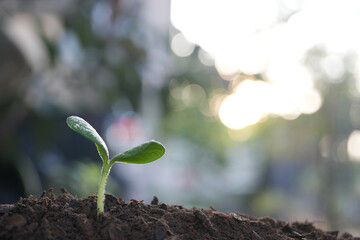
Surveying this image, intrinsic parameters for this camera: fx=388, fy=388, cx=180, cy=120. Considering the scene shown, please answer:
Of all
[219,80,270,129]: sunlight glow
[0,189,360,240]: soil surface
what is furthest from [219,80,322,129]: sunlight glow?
[0,189,360,240]: soil surface

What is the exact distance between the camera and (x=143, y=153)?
426 mm

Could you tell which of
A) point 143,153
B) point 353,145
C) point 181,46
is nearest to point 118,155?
point 143,153

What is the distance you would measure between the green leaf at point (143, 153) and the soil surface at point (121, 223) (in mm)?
64

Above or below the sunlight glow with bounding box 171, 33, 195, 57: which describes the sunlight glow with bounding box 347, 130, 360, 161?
below

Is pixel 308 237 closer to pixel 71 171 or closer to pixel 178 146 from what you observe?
pixel 71 171

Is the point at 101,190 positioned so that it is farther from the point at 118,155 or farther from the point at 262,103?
the point at 262,103

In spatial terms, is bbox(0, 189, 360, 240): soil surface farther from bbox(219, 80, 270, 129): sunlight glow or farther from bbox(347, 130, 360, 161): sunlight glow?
bbox(219, 80, 270, 129): sunlight glow

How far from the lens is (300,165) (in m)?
4.12

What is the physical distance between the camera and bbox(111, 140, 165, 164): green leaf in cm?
41

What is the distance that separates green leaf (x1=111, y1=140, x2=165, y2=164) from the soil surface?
2.5 inches

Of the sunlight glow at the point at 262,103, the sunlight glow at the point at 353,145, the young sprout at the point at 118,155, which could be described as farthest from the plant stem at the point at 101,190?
the sunlight glow at the point at 262,103

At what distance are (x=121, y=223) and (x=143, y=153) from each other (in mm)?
78

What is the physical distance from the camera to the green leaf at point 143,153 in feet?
1.35

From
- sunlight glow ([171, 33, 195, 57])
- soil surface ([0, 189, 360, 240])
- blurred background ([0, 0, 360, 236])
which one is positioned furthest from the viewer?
sunlight glow ([171, 33, 195, 57])
